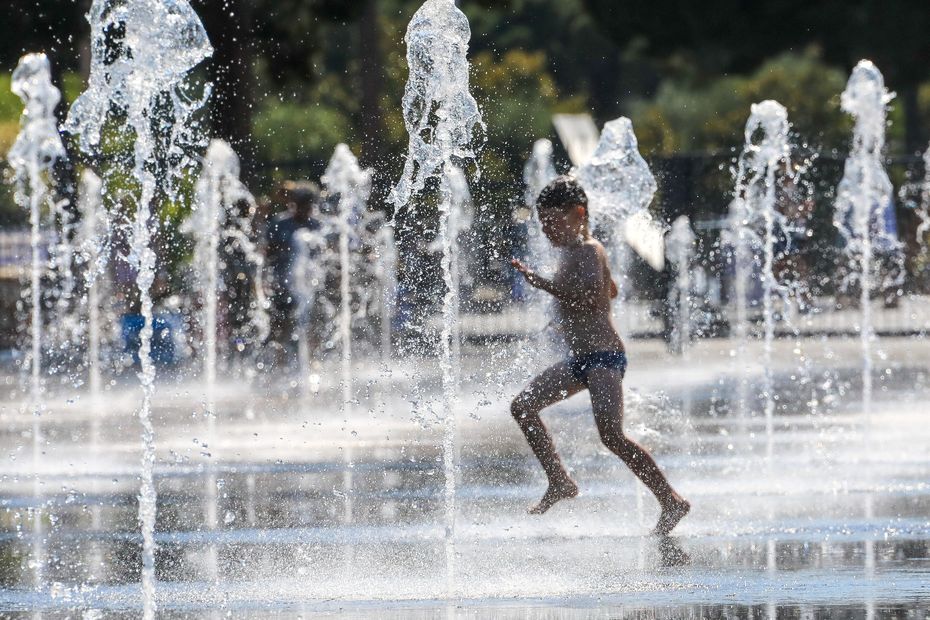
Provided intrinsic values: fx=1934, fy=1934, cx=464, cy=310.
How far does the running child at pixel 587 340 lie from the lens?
23.1ft

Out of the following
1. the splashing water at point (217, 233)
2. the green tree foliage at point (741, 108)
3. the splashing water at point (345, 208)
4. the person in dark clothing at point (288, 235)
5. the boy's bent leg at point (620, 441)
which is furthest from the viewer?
the green tree foliage at point (741, 108)

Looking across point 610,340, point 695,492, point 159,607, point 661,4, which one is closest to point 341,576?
point 159,607

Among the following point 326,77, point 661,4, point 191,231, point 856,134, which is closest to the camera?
point 856,134

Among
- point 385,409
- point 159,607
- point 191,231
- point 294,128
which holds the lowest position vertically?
point 159,607

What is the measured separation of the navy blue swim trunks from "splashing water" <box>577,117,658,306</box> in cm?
506

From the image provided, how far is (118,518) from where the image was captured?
25.5 feet

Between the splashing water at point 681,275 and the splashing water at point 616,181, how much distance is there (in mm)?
2562

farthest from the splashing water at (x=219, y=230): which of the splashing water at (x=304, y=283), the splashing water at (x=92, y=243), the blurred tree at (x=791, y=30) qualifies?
the blurred tree at (x=791, y=30)

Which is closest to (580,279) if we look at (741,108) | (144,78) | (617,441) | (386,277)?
(617,441)

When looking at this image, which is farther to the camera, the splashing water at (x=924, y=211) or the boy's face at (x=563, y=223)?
the splashing water at (x=924, y=211)

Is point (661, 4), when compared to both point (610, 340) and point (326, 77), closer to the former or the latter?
point (326, 77)

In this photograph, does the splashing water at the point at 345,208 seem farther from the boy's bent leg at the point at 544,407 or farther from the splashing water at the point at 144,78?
the boy's bent leg at the point at 544,407

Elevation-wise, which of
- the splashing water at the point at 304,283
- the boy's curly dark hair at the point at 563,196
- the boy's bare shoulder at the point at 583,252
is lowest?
the boy's bare shoulder at the point at 583,252

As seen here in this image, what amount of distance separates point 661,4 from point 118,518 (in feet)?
112
